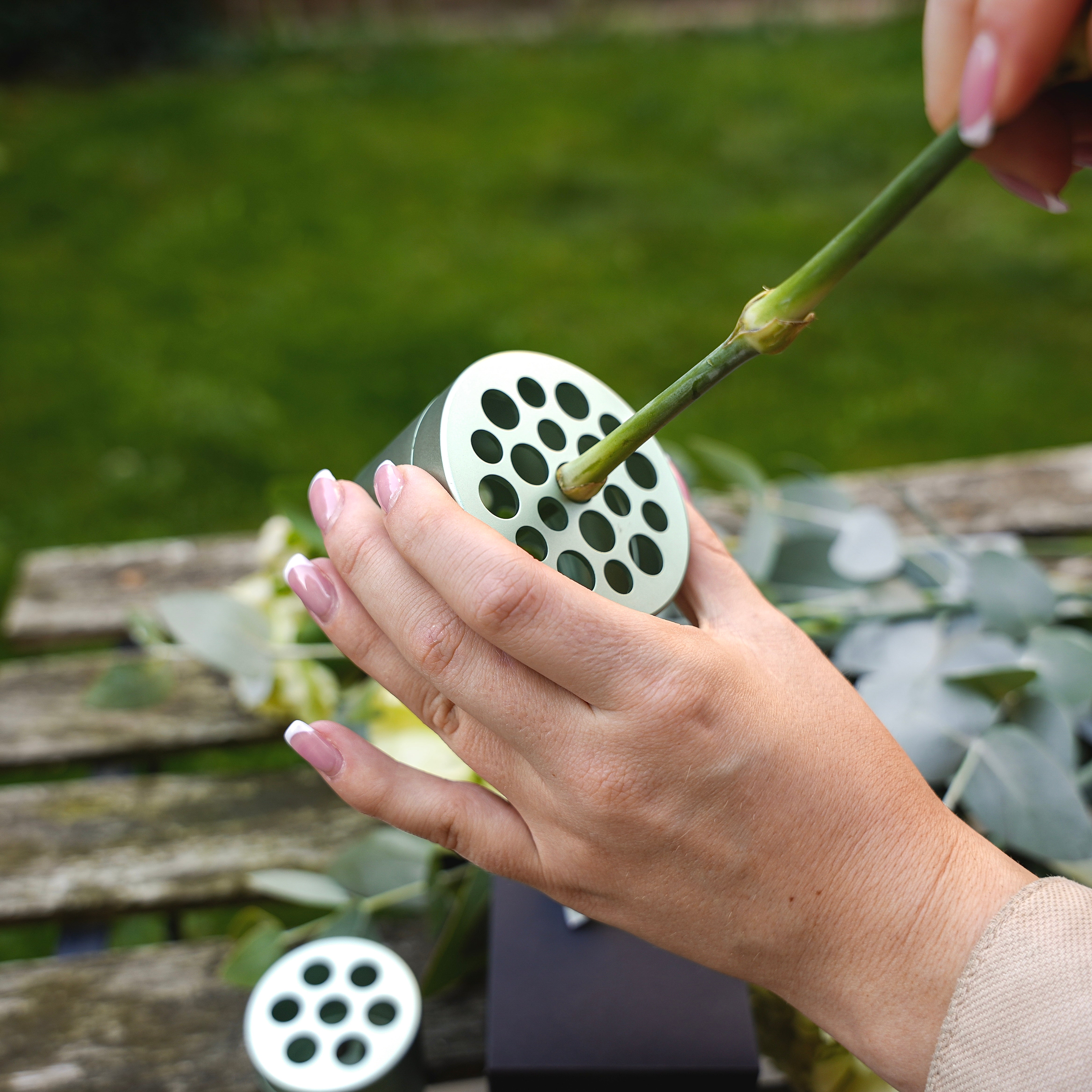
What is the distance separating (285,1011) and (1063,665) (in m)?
0.68

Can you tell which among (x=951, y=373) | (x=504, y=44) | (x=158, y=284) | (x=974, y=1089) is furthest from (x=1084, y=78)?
(x=504, y=44)

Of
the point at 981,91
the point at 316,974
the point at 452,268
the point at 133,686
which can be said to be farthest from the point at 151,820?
the point at 452,268

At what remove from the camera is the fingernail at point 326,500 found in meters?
0.61

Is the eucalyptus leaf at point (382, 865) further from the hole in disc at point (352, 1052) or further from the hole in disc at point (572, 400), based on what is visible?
the hole in disc at point (572, 400)

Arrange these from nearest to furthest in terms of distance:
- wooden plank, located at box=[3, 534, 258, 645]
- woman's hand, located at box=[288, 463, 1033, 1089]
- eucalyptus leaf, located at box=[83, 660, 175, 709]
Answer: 1. woman's hand, located at box=[288, 463, 1033, 1089]
2. eucalyptus leaf, located at box=[83, 660, 175, 709]
3. wooden plank, located at box=[3, 534, 258, 645]

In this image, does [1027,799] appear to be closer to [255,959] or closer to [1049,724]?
[1049,724]

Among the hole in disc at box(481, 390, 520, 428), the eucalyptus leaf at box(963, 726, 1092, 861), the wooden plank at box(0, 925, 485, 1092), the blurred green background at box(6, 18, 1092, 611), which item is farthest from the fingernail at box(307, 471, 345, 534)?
the blurred green background at box(6, 18, 1092, 611)

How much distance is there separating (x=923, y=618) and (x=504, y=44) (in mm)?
4888

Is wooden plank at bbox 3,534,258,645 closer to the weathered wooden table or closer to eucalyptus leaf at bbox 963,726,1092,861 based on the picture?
the weathered wooden table

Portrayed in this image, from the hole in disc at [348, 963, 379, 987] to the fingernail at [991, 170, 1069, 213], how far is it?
66 cm

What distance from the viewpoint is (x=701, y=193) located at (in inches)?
143

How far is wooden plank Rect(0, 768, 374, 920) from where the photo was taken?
0.91 m

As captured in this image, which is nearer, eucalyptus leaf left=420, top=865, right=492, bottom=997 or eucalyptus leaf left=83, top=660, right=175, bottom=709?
eucalyptus leaf left=420, top=865, right=492, bottom=997

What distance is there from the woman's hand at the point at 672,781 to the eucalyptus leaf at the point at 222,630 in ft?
1.05
